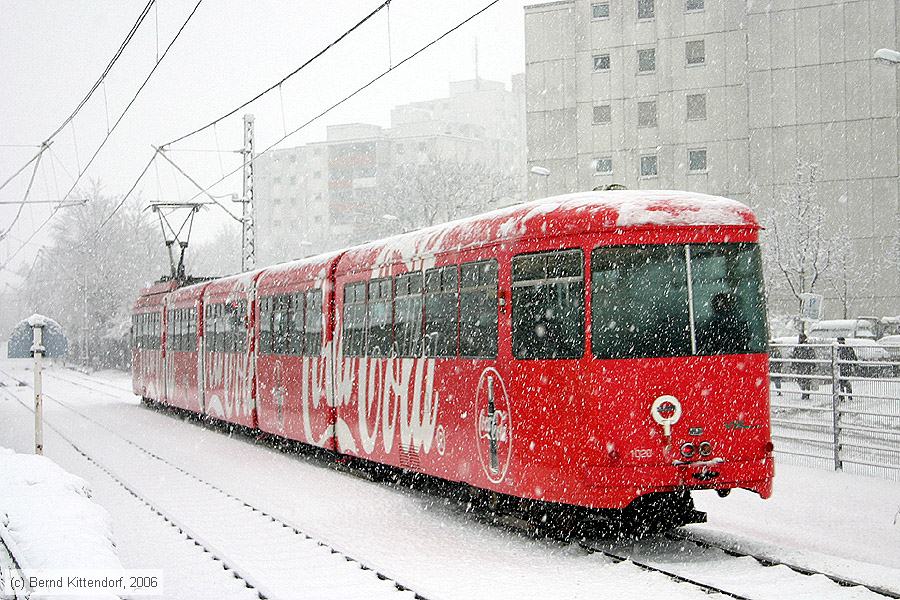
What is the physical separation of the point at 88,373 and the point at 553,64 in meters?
30.1

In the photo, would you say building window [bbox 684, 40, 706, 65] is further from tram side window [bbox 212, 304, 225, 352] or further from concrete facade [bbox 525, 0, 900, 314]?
tram side window [bbox 212, 304, 225, 352]

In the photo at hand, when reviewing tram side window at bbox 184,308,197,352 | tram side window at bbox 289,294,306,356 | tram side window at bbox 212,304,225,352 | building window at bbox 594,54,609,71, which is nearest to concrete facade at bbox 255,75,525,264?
building window at bbox 594,54,609,71

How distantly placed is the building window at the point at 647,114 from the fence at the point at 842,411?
1610 inches

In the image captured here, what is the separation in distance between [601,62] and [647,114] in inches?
143

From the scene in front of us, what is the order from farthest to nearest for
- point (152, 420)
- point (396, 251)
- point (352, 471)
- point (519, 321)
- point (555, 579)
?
point (152, 420)
point (352, 471)
point (396, 251)
point (519, 321)
point (555, 579)

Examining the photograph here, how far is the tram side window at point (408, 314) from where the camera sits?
13.0m

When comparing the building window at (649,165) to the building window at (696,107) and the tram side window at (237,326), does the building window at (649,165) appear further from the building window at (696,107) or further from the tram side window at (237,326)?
the tram side window at (237,326)

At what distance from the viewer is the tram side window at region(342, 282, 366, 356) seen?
49.2 ft

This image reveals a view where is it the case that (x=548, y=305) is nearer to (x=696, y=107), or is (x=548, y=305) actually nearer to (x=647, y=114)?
(x=696, y=107)

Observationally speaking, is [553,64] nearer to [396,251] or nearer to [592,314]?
[396,251]

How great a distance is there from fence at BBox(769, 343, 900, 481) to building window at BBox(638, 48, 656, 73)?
137 feet

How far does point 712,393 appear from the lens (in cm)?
981

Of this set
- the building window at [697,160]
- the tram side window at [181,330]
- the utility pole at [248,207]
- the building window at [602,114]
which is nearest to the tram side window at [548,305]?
the tram side window at [181,330]

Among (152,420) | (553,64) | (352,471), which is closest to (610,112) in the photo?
(553,64)
